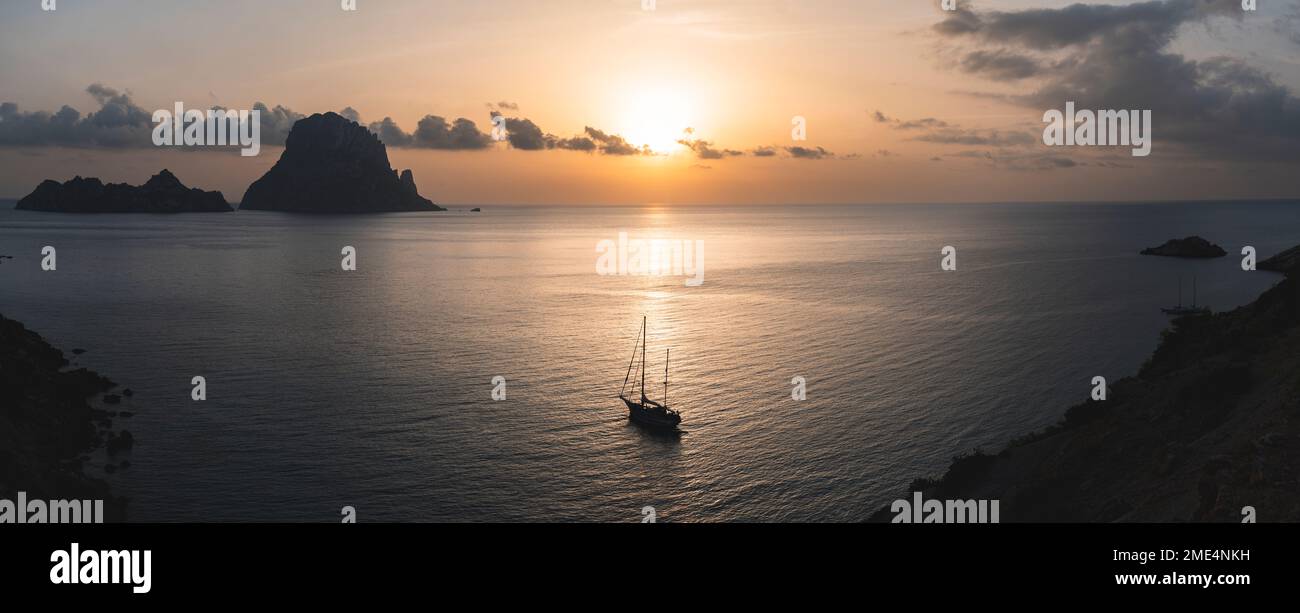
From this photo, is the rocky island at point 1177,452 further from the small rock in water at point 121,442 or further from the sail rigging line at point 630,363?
the small rock in water at point 121,442

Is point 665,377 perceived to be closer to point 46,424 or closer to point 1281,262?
point 46,424

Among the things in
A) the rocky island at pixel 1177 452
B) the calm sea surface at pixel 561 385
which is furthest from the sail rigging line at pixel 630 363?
the rocky island at pixel 1177 452

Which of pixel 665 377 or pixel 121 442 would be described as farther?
pixel 665 377

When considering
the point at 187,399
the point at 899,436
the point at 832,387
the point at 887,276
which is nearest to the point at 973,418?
the point at 899,436

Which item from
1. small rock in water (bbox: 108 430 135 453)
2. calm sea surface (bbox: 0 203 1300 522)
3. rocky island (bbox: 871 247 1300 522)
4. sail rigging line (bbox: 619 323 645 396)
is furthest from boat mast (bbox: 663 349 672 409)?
small rock in water (bbox: 108 430 135 453)

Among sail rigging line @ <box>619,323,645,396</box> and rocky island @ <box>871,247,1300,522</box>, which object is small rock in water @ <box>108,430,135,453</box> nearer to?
sail rigging line @ <box>619,323,645,396</box>

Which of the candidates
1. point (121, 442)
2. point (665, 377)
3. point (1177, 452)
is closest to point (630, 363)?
point (665, 377)
